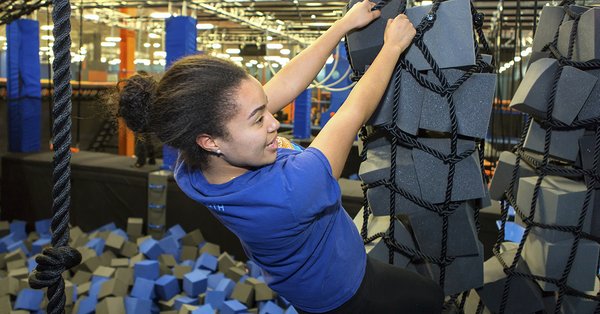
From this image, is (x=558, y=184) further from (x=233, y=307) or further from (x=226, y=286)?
(x=226, y=286)

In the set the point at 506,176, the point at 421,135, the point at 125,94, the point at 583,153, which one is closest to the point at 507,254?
the point at 506,176

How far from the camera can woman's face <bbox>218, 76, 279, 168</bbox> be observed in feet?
3.02

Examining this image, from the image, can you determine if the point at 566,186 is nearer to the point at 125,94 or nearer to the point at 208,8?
the point at 125,94

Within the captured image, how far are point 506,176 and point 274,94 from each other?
668 mm

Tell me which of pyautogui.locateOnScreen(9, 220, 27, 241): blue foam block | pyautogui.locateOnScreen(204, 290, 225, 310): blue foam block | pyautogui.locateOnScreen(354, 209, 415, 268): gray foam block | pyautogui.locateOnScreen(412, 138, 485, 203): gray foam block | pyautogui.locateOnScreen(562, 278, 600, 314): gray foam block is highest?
pyautogui.locateOnScreen(412, 138, 485, 203): gray foam block

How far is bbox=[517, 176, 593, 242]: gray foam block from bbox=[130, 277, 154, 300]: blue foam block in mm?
2404

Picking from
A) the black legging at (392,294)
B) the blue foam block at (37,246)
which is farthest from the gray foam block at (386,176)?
the blue foam block at (37,246)

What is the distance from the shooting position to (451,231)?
120 centimetres

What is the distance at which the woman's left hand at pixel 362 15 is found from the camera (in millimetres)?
1135

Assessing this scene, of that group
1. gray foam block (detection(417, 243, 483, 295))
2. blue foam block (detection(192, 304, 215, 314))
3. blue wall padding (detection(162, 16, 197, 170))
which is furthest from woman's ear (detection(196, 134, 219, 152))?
blue wall padding (detection(162, 16, 197, 170))

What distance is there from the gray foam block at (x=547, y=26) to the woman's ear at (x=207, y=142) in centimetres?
90

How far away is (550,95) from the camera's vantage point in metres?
1.20

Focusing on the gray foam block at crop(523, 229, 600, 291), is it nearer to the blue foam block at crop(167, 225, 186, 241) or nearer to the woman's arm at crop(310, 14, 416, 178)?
the woman's arm at crop(310, 14, 416, 178)

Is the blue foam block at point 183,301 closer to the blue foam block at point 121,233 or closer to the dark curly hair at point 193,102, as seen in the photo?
the blue foam block at point 121,233
